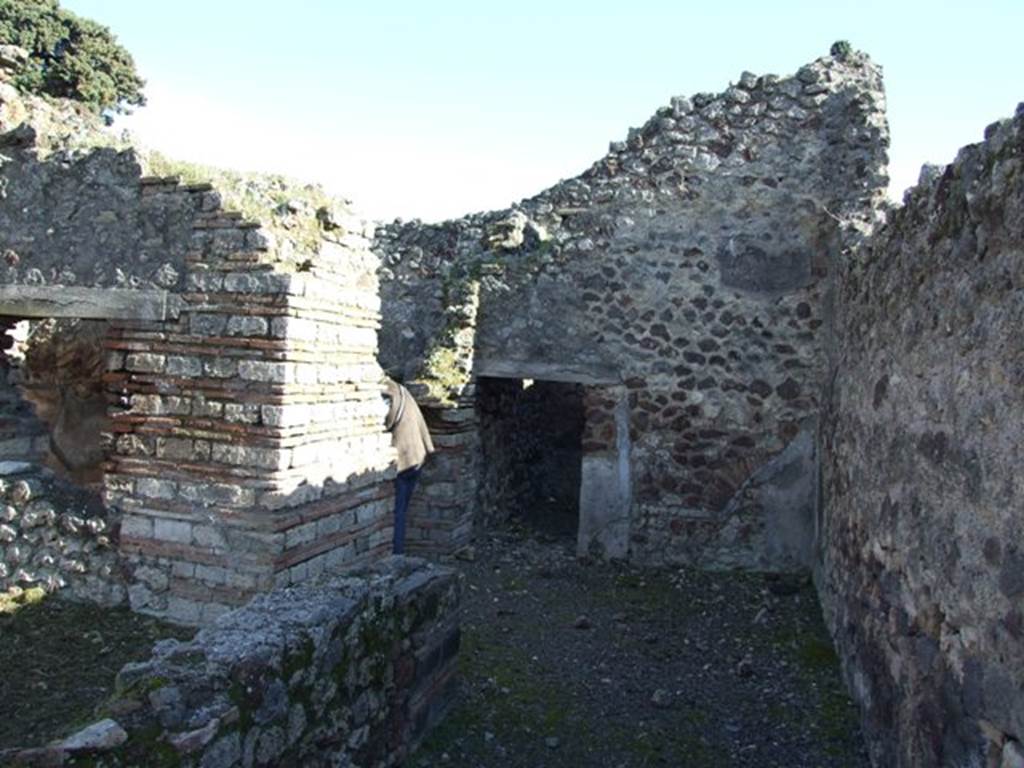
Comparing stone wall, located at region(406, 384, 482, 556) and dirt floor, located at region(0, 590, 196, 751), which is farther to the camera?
stone wall, located at region(406, 384, 482, 556)

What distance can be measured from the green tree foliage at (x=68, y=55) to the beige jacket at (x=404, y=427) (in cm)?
2139

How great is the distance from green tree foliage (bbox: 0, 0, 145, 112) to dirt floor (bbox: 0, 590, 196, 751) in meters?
22.5

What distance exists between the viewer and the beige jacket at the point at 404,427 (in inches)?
266

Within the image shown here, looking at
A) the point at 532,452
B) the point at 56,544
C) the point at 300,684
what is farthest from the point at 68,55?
the point at 300,684

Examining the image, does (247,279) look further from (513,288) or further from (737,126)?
(737,126)

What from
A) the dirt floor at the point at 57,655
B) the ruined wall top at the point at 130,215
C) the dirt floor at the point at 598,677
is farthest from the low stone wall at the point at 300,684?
the ruined wall top at the point at 130,215

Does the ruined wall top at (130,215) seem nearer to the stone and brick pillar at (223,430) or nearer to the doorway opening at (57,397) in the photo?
the stone and brick pillar at (223,430)

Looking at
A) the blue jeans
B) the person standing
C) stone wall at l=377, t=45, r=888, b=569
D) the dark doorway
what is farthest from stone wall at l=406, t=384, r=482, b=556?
the dark doorway

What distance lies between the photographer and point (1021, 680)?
8.13ft

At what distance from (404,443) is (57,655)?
3.01 m

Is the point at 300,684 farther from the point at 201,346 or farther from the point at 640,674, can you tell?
the point at 640,674

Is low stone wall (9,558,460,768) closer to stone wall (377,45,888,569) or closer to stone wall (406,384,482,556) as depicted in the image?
stone wall (406,384,482,556)

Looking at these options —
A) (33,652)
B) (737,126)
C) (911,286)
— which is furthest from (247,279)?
(737,126)

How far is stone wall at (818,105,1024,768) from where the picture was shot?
2691 millimetres
